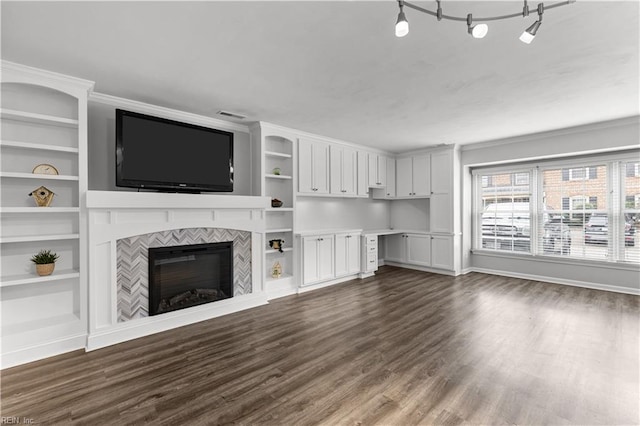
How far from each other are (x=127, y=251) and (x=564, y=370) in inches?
165

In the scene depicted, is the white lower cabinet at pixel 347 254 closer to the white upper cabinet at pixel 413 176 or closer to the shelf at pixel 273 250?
the shelf at pixel 273 250

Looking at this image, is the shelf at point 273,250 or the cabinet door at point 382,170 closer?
the shelf at point 273,250

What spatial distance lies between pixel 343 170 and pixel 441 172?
6.66ft

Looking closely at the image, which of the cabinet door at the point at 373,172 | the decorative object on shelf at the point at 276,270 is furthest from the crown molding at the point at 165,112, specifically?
the cabinet door at the point at 373,172

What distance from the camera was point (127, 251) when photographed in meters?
3.27

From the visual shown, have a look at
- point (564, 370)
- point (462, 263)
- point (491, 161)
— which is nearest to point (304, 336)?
point (564, 370)

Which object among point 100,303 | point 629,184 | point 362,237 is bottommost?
point 100,303

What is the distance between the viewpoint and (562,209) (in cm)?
543

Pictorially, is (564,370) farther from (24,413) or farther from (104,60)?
(104,60)

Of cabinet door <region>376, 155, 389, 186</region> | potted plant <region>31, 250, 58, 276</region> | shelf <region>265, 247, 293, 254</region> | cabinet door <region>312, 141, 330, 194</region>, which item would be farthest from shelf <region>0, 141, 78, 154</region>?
cabinet door <region>376, 155, 389, 186</region>

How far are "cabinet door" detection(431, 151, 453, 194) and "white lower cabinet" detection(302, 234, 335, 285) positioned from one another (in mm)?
2537

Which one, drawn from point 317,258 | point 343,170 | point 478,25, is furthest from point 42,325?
point 343,170

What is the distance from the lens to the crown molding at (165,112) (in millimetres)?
3410

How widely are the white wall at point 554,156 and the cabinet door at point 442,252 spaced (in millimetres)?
470
